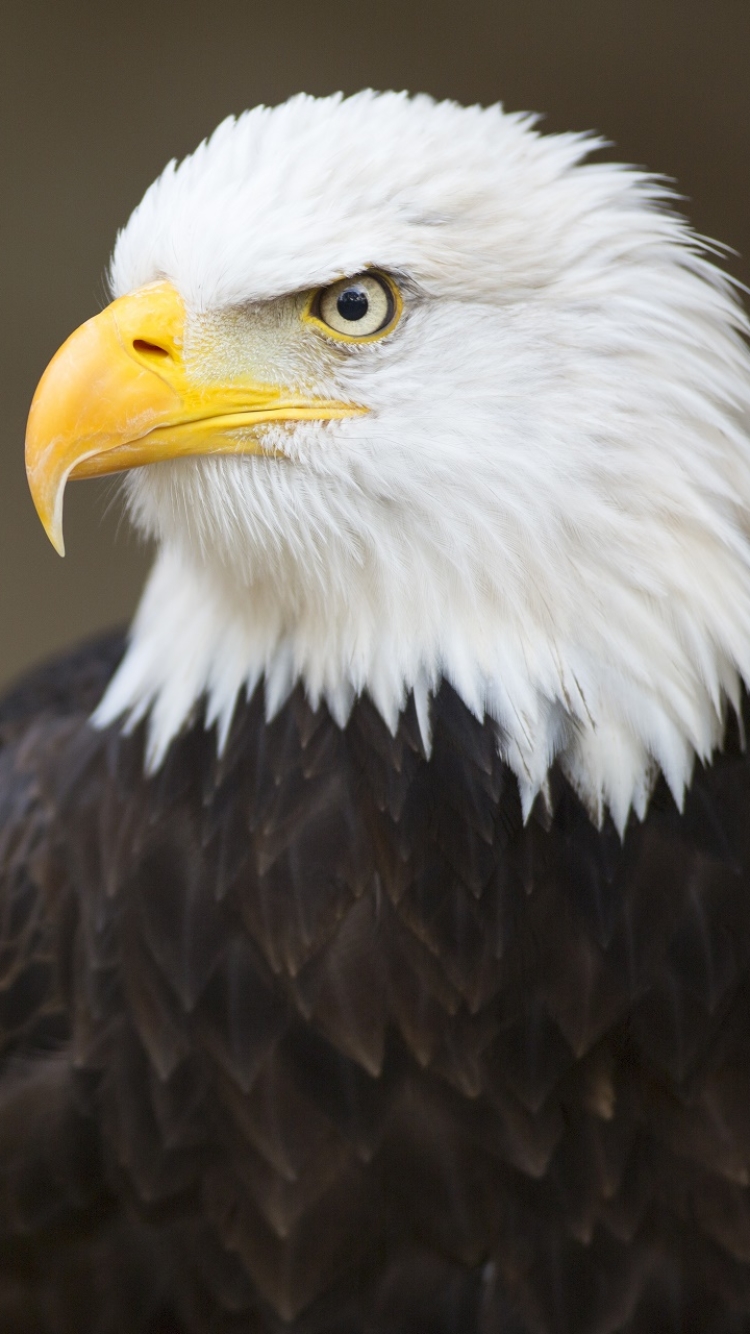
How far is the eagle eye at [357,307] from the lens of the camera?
1.38 m

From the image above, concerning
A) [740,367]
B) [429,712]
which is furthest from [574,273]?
[429,712]

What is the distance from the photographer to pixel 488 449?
4.52 ft

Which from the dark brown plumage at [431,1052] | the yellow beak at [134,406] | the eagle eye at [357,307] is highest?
the eagle eye at [357,307]

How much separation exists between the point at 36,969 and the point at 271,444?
2.25 feet

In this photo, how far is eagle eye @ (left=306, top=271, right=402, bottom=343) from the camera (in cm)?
138

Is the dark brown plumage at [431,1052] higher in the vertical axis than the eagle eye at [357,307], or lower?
lower

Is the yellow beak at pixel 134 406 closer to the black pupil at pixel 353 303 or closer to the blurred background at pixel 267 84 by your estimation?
the black pupil at pixel 353 303

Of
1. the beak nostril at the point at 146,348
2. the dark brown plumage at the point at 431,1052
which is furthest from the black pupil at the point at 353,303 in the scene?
the dark brown plumage at the point at 431,1052

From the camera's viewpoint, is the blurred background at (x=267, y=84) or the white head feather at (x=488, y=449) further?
the blurred background at (x=267, y=84)

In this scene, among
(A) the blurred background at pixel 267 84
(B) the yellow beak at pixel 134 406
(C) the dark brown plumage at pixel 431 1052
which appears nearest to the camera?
(B) the yellow beak at pixel 134 406

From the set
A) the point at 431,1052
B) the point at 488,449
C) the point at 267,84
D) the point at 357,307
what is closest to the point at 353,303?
the point at 357,307

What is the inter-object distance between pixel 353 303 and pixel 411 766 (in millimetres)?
460

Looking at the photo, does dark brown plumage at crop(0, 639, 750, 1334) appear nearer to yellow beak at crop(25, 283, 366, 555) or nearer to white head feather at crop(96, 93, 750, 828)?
white head feather at crop(96, 93, 750, 828)

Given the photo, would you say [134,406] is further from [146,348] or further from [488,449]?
[488,449]
